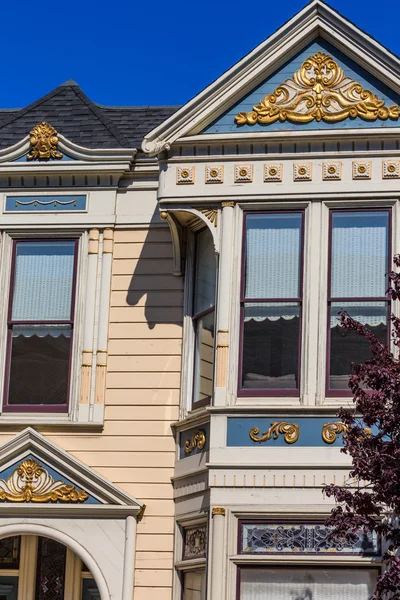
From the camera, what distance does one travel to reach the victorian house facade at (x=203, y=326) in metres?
14.3

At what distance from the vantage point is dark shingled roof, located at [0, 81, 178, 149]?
17.0 metres

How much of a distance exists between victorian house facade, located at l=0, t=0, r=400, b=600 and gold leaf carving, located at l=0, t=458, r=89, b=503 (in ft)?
0.08

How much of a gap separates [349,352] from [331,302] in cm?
61

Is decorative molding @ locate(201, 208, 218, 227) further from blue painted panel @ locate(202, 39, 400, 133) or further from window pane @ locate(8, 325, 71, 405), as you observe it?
window pane @ locate(8, 325, 71, 405)

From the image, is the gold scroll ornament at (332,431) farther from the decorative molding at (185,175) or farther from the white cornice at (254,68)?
the white cornice at (254,68)

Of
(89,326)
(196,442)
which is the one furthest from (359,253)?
(89,326)

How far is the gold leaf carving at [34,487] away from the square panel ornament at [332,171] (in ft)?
15.4

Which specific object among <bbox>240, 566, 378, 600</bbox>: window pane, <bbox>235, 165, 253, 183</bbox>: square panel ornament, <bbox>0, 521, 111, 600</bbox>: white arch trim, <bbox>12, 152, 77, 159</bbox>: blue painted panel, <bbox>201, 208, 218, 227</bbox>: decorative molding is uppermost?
<bbox>12, 152, 77, 159</bbox>: blue painted panel

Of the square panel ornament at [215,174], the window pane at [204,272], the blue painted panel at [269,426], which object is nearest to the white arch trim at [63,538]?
the blue painted panel at [269,426]

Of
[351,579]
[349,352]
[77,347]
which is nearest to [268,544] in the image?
[351,579]

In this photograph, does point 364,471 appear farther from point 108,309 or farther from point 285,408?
point 108,309

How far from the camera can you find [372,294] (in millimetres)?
14883

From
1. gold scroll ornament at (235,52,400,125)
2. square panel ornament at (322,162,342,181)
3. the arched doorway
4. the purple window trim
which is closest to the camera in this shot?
the purple window trim

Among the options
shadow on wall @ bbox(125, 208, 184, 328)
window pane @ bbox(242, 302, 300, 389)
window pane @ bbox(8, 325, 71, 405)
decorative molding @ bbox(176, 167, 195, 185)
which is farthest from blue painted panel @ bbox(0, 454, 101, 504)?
decorative molding @ bbox(176, 167, 195, 185)
